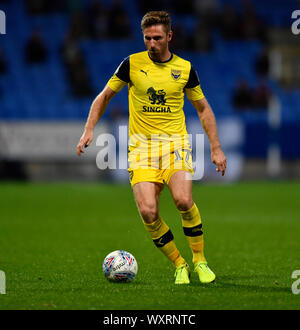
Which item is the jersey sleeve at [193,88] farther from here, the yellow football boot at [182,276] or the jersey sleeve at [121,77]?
the yellow football boot at [182,276]

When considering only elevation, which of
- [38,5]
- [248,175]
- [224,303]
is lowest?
[224,303]

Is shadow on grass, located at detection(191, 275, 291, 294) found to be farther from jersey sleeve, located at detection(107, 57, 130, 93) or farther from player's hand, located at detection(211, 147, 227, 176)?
jersey sleeve, located at detection(107, 57, 130, 93)

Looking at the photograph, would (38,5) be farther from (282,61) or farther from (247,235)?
(247,235)

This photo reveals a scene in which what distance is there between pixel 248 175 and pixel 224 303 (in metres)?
19.1

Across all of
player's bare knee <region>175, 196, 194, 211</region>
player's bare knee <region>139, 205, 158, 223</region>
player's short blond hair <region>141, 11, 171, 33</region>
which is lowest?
player's bare knee <region>139, 205, 158, 223</region>

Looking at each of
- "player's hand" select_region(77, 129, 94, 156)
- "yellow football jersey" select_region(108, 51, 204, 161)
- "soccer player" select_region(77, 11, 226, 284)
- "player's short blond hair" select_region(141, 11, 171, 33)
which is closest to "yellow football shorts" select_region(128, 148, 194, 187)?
"soccer player" select_region(77, 11, 226, 284)

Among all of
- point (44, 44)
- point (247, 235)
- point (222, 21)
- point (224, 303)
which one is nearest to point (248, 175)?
point (222, 21)

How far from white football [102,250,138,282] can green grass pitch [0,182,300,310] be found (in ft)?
0.35

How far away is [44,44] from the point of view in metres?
26.3

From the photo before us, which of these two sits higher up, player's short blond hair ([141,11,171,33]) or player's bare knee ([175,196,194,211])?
player's short blond hair ([141,11,171,33])

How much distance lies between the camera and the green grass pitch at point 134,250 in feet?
18.9

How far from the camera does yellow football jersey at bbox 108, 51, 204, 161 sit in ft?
22.2

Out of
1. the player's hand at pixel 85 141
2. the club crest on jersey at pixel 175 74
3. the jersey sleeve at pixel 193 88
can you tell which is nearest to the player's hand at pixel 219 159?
the jersey sleeve at pixel 193 88

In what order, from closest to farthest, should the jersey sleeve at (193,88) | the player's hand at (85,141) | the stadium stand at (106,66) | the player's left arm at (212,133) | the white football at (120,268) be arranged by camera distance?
the player's hand at (85,141) < the white football at (120,268) < the player's left arm at (212,133) < the jersey sleeve at (193,88) < the stadium stand at (106,66)
